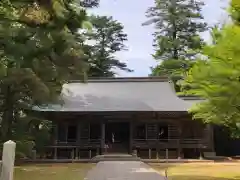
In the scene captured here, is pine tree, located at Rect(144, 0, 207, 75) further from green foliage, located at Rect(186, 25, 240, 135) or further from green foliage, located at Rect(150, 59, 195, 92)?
green foliage, located at Rect(186, 25, 240, 135)

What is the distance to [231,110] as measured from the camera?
1123 cm

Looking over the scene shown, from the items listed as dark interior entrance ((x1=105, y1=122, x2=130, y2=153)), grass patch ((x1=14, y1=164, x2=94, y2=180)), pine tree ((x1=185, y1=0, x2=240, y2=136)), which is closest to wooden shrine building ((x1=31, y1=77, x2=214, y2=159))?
dark interior entrance ((x1=105, y1=122, x2=130, y2=153))

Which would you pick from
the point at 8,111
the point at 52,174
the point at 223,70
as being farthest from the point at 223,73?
the point at 8,111

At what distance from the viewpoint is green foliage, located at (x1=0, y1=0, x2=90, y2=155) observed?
11.5m

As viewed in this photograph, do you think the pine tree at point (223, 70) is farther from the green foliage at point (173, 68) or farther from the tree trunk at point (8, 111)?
the green foliage at point (173, 68)

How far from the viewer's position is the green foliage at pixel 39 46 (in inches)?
454

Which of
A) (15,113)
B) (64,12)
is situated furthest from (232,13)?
(15,113)

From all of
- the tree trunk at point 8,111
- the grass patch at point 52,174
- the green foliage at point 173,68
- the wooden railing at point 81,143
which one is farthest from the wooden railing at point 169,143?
the green foliage at point 173,68

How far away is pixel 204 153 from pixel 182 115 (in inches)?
122

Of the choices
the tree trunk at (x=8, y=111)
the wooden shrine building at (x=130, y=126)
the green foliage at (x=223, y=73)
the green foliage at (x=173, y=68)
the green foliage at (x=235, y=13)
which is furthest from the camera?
the green foliage at (x=173, y=68)

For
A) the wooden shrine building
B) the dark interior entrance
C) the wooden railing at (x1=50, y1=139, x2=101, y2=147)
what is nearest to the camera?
the wooden shrine building

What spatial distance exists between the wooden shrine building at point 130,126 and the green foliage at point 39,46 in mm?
7871

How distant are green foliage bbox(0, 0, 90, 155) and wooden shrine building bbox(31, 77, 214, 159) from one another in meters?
7.87

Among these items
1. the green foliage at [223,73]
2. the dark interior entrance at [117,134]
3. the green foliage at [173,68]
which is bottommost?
the dark interior entrance at [117,134]
